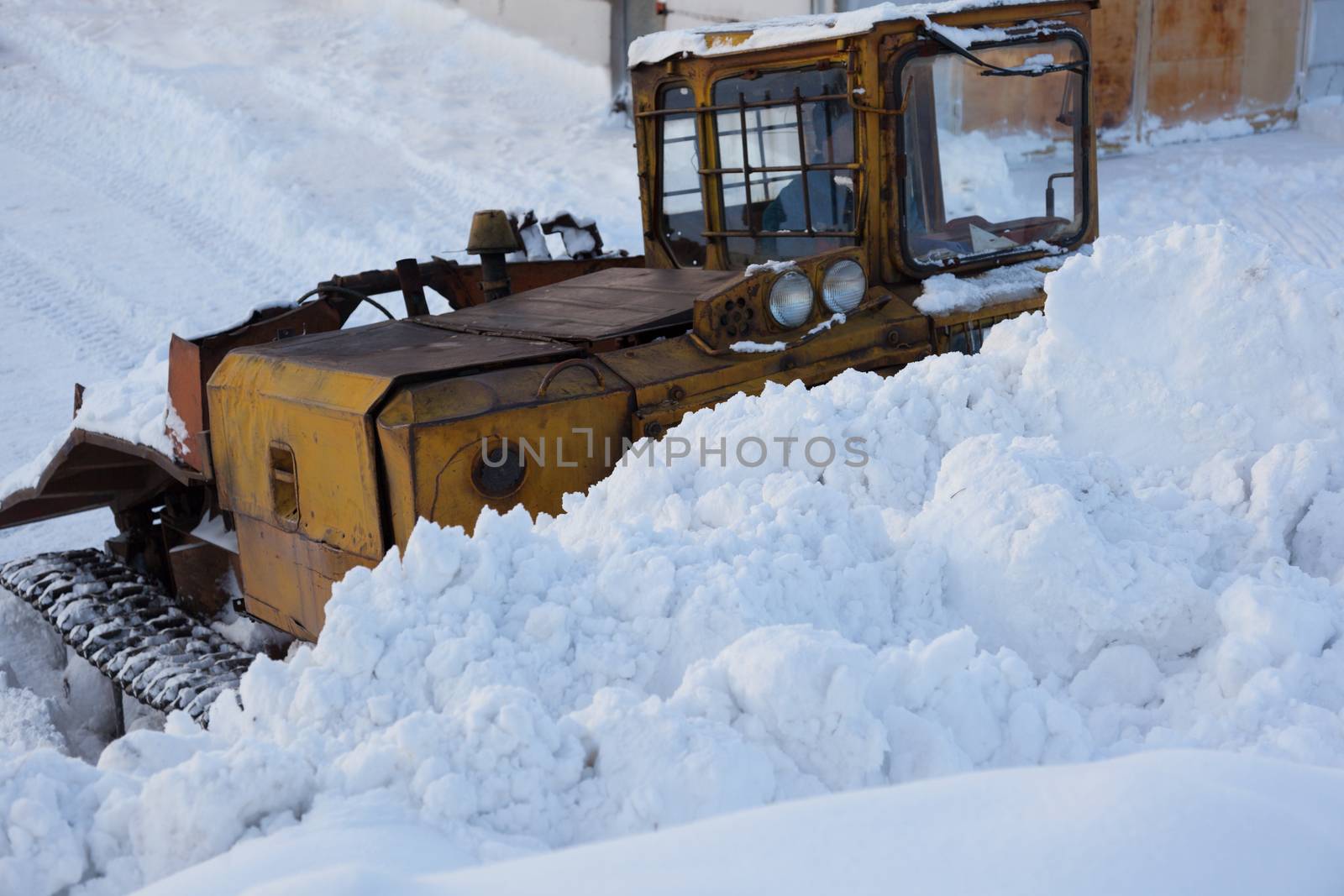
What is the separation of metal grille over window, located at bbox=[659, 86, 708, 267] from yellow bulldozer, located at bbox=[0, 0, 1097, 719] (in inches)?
0.4

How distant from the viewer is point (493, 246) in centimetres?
523

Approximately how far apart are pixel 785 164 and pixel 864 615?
7.22 ft

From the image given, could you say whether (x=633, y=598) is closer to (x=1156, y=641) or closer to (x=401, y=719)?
(x=401, y=719)

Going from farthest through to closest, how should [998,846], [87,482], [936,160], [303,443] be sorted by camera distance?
[87,482] < [936,160] < [303,443] < [998,846]

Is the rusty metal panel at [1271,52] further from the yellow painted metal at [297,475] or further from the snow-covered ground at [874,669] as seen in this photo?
the yellow painted metal at [297,475]

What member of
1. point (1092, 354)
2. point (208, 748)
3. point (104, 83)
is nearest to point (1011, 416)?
point (1092, 354)

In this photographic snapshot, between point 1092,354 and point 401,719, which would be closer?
point 401,719

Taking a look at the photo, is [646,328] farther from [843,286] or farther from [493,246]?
[493,246]

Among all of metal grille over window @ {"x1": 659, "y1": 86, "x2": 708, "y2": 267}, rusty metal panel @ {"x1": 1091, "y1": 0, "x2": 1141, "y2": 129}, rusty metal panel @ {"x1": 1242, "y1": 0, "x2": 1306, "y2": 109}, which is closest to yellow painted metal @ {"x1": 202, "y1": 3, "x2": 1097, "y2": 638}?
metal grille over window @ {"x1": 659, "y1": 86, "x2": 708, "y2": 267}

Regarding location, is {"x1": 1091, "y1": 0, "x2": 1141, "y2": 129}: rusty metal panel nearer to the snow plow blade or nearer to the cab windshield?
the cab windshield

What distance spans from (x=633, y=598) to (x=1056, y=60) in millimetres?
2918

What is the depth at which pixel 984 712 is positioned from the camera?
247 centimetres

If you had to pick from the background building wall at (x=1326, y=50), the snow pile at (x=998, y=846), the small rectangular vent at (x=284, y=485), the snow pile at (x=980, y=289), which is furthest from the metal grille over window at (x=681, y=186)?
the background building wall at (x=1326, y=50)

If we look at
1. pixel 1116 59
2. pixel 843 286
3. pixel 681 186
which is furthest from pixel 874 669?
pixel 1116 59
